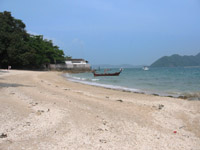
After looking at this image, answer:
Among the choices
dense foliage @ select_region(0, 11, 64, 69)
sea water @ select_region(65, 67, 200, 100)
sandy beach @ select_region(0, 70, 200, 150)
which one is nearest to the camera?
sandy beach @ select_region(0, 70, 200, 150)

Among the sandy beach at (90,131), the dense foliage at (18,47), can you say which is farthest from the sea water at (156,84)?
the dense foliage at (18,47)

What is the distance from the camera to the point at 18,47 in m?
37.8

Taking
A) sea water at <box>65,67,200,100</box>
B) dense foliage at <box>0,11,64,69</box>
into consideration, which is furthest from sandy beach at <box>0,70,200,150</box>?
dense foliage at <box>0,11,64,69</box>

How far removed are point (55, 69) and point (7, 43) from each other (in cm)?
1755

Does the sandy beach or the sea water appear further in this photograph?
the sea water

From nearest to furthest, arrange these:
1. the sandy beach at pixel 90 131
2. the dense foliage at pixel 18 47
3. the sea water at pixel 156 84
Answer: the sandy beach at pixel 90 131 < the sea water at pixel 156 84 < the dense foliage at pixel 18 47

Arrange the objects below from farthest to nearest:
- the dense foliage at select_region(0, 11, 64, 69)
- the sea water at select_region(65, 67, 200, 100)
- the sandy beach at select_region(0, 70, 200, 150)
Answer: the dense foliage at select_region(0, 11, 64, 69), the sea water at select_region(65, 67, 200, 100), the sandy beach at select_region(0, 70, 200, 150)

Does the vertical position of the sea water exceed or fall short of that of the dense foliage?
it falls short

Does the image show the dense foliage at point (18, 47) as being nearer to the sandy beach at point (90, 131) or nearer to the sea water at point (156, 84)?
the sea water at point (156, 84)

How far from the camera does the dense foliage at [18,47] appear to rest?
119 ft

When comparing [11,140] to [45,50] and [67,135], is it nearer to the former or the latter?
[67,135]

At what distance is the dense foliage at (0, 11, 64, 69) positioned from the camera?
36.2 m

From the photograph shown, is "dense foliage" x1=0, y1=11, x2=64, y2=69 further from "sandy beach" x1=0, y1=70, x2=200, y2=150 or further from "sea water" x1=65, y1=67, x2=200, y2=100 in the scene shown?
"sandy beach" x1=0, y1=70, x2=200, y2=150

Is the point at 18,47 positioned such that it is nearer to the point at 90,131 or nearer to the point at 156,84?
the point at 156,84
